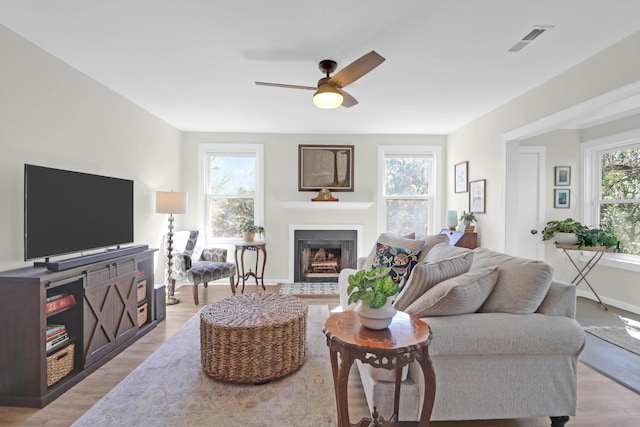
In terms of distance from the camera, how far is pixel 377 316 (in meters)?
1.42

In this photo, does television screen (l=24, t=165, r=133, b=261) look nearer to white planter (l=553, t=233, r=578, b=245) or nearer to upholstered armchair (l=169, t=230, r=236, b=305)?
upholstered armchair (l=169, t=230, r=236, b=305)

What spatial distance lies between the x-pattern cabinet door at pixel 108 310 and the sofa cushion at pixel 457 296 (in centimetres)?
234

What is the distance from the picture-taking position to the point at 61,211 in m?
2.33

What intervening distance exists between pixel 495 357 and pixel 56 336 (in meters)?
2.80

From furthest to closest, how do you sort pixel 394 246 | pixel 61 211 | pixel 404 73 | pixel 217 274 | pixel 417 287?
pixel 217 274 → pixel 394 246 → pixel 404 73 → pixel 61 211 → pixel 417 287

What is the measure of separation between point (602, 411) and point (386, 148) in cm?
403

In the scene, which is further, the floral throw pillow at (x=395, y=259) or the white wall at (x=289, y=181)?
the white wall at (x=289, y=181)

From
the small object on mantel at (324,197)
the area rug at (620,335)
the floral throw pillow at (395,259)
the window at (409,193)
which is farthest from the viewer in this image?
the window at (409,193)

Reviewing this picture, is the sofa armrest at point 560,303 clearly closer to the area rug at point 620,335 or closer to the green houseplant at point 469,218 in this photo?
the area rug at point 620,335

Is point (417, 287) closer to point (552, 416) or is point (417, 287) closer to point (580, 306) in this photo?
point (552, 416)

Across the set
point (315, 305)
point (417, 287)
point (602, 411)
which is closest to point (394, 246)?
point (417, 287)

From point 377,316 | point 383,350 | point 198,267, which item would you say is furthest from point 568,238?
point 198,267

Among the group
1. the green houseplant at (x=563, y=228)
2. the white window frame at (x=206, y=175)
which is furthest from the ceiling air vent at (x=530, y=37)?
the white window frame at (x=206, y=175)

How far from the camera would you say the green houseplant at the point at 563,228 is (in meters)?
3.79
